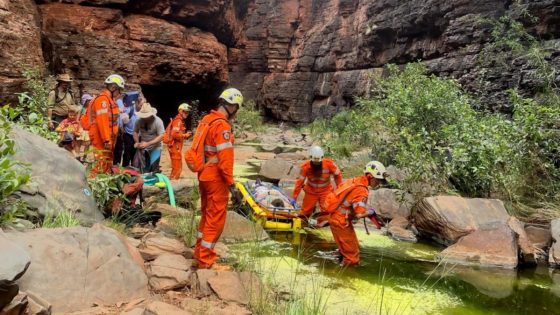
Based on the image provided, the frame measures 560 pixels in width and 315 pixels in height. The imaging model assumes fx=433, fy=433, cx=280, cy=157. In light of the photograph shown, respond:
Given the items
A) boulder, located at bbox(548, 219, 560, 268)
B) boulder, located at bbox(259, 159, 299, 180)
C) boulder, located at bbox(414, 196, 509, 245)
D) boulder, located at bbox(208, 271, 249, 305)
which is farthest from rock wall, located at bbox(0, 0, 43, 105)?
boulder, located at bbox(548, 219, 560, 268)

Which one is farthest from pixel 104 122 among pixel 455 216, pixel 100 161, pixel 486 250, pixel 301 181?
pixel 486 250

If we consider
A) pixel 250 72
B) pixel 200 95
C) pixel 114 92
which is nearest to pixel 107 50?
pixel 200 95

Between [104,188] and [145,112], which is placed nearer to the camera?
[104,188]

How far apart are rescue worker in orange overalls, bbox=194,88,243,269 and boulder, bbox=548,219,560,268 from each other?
437 centimetres

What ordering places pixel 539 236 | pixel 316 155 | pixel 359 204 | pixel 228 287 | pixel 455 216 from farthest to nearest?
pixel 316 155, pixel 455 216, pixel 539 236, pixel 359 204, pixel 228 287

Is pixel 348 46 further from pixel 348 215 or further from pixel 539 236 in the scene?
pixel 348 215

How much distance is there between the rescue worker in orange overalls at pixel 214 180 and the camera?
13.7 feet

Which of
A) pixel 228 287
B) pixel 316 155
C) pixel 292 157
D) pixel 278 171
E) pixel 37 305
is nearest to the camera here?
pixel 37 305

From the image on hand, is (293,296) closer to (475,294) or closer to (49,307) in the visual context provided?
(49,307)

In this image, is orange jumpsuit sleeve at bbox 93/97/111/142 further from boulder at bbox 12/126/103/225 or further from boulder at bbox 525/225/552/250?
boulder at bbox 525/225/552/250

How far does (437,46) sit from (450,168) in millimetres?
13495

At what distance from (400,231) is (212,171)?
12.1 ft

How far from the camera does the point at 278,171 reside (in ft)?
33.8

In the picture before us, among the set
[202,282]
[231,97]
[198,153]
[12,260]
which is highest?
[231,97]
